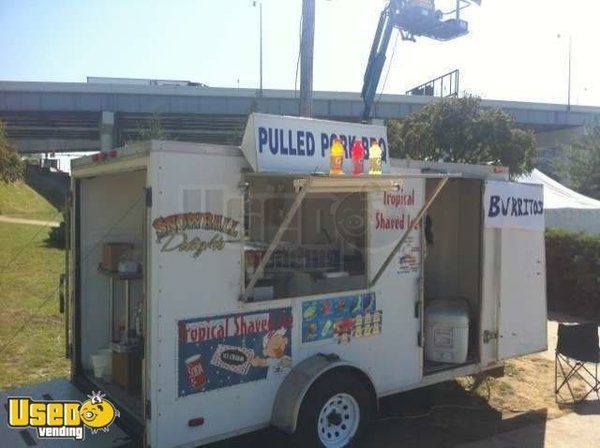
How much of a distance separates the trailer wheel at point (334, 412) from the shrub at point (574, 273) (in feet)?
25.4

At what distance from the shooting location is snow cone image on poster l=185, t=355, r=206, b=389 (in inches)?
155

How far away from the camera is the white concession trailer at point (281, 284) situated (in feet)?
12.8

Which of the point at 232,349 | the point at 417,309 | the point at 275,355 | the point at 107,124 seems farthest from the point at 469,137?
the point at 107,124

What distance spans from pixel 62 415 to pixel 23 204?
37.3 metres

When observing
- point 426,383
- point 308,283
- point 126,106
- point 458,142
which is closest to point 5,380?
point 308,283

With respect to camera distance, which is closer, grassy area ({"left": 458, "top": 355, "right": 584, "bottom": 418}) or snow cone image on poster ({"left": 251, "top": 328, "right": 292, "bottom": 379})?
snow cone image on poster ({"left": 251, "top": 328, "right": 292, "bottom": 379})

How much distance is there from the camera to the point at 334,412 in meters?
4.63

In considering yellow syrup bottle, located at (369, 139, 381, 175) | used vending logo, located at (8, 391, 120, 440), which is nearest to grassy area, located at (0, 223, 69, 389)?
used vending logo, located at (8, 391, 120, 440)

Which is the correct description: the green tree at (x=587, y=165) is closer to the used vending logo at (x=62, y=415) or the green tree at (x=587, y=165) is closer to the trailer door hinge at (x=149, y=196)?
the used vending logo at (x=62, y=415)

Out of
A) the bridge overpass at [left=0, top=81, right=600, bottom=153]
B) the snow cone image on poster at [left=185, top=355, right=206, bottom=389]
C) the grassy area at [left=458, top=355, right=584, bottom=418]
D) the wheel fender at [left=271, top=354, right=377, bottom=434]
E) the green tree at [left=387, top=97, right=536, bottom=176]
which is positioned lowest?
the grassy area at [left=458, top=355, right=584, bottom=418]

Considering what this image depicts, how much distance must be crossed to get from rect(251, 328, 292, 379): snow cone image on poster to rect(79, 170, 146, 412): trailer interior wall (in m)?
1.61

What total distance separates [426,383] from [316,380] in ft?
4.81

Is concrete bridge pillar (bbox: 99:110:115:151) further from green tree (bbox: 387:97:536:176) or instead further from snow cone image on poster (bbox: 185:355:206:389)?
snow cone image on poster (bbox: 185:355:206:389)

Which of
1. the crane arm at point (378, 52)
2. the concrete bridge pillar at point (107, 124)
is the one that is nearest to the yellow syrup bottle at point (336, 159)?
the crane arm at point (378, 52)
